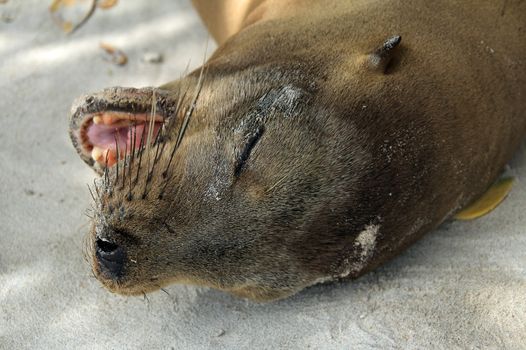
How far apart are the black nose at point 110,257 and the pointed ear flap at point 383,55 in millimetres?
1018

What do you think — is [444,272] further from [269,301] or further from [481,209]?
[269,301]

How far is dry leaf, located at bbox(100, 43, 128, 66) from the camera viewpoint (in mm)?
3910

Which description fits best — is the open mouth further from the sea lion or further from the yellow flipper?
the yellow flipper

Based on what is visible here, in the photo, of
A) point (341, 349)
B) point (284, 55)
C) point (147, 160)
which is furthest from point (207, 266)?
point (284, 55)

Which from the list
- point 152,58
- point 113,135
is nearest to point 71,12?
point 152,58

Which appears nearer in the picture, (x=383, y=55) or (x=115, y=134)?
(x=383, y=55)

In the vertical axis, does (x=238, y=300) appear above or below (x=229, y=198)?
below

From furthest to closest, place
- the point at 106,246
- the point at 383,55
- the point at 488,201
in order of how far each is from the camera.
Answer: the point at 488,201 < the point at 383,55 < the point at 106,246

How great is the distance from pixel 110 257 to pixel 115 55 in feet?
6.88

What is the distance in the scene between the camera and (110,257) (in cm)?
211

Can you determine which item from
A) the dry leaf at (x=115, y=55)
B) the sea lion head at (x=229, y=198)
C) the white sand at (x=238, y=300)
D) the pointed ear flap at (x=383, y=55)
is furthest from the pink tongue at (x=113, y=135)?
the dry leaf at (x=115, y=55)

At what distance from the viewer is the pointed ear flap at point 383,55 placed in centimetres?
231

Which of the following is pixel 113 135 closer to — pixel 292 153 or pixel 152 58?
pixel 292 153

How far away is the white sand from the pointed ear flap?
0.78 m
